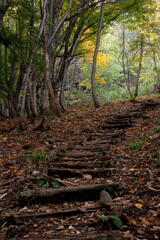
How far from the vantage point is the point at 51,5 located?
33.6ft

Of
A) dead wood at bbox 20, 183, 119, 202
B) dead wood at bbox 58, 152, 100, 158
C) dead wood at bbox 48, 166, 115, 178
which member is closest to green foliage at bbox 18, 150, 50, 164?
dead wood at bbox 58, 152, 100, 158

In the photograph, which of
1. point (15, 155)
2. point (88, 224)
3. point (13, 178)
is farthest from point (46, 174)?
point (15, 155)

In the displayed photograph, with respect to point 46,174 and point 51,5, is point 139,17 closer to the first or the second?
point 51,5

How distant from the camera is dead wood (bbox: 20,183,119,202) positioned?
3373mm

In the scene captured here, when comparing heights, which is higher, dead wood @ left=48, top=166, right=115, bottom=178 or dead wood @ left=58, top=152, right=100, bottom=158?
dead wood @ left=58, top=152, right=100, bottom=158

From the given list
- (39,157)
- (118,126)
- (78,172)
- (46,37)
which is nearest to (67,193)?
(78,172)

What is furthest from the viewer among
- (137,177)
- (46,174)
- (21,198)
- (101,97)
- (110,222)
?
(101,97)

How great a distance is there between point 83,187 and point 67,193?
24 centimetres

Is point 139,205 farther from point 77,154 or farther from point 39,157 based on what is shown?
point 39,157

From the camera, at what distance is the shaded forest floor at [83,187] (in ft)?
8.63

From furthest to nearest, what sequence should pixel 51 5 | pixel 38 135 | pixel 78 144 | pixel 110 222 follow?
pixel 51 5, pixel 38 135, pixel 78 144, pixel 110 222

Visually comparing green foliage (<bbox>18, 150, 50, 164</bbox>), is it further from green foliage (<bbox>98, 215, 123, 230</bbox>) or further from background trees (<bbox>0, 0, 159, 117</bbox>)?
background trees (<bbox>0, 0, 159, 117</bbox>)

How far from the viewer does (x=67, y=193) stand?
341 cm

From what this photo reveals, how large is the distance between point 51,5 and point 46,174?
27.5 feet
